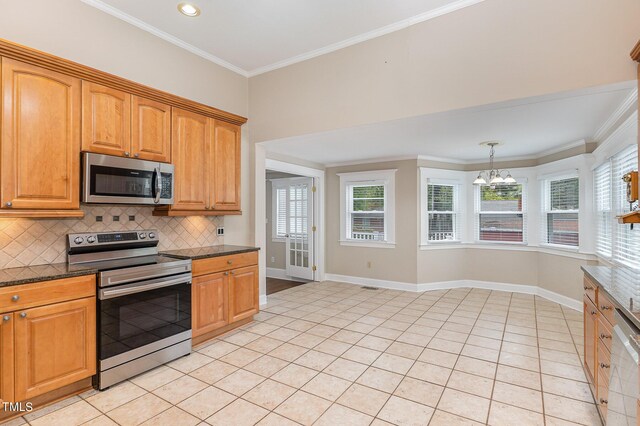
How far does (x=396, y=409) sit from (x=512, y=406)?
83cm

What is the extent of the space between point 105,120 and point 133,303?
5.22 ft

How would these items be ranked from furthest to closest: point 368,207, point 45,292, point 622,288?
point 368,207 < point 45,292 < point 622,288

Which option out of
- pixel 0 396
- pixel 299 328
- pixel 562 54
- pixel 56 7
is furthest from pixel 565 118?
pixel 0 396

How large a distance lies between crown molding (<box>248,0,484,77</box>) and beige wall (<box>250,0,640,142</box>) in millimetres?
46

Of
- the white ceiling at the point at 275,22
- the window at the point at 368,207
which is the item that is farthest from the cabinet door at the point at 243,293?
the window at the point at 368,207

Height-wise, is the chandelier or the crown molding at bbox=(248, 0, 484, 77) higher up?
the crown molding at bbox=(248, 0, 484, 77)

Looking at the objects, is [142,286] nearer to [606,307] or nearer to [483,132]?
[606,307]

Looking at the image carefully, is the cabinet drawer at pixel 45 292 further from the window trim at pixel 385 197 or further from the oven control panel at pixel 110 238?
the window trim at pixel 385 197

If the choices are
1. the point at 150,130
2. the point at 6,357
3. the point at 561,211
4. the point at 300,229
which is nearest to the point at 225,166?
the point at 150,130

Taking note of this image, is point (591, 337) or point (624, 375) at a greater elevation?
point (624, 375)

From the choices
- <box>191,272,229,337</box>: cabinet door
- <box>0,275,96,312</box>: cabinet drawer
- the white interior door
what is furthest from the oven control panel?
the white interior door

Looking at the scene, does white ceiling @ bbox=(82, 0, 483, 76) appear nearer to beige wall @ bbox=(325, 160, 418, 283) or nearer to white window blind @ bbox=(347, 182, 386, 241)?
beige wall @ bbox=(325, 160, 418, 283)

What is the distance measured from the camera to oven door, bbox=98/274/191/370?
2.49m

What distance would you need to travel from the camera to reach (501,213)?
5867 mm
